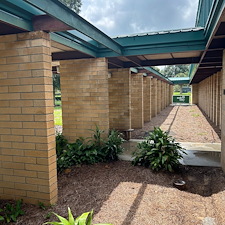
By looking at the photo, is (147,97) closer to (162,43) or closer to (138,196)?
(162,43)

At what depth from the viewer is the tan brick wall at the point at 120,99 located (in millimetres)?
9680

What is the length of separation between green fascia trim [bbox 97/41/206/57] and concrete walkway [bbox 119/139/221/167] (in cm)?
325

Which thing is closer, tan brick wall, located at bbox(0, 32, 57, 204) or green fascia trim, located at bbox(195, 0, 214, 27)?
tan brick wall, located at bbox(0, 32, 57, 204)

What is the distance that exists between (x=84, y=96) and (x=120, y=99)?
9.37 feet

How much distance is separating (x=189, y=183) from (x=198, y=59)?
17.0 feet

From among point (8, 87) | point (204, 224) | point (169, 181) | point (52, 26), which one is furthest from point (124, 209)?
point (52, 26)

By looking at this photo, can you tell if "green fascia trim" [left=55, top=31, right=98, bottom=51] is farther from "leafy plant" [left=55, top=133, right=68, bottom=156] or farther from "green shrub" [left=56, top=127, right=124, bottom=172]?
"leafy plant" [left=55, top=133, right=68, bottom=156]

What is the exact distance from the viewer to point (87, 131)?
721 centimetres

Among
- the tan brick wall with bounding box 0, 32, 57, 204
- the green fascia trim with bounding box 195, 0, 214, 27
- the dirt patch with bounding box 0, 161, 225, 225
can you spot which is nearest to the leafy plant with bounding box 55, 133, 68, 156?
the dirt patch with bounding box 0, 161, 225, 225

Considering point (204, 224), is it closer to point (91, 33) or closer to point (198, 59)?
point (91, 33)

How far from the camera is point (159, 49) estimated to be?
21.4 feet

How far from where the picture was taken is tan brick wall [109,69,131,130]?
9680mm

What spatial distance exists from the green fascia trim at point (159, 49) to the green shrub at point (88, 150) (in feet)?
8.08

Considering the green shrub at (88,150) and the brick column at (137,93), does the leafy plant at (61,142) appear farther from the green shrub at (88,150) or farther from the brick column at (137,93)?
the brick column at (137,93)
